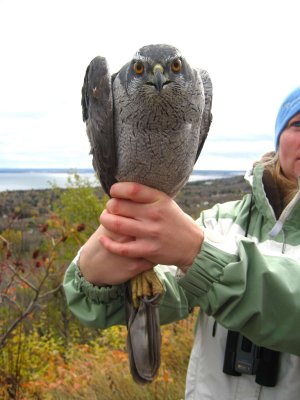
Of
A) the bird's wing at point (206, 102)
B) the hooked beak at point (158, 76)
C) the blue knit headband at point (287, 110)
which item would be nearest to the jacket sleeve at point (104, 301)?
the bird's wing at point (206, 102)

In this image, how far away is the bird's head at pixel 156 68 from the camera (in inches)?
82.8

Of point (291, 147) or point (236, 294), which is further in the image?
point (291, 147)

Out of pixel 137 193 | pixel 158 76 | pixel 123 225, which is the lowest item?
pixel 123 225

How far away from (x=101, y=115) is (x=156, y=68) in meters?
0.43

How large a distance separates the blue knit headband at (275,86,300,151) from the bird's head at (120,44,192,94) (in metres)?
1.06

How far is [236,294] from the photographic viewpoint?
1.99 metres

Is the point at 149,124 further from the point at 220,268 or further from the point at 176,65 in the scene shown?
the point at 220,268

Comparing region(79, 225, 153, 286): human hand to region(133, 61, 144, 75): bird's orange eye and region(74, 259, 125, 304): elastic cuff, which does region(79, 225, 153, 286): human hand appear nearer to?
region(74, 259, 125, 304): elastic cuff

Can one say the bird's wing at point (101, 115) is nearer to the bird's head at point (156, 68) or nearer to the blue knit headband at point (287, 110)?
the bird's head at point (156, 68)

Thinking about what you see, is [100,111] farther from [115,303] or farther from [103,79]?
[115,303]

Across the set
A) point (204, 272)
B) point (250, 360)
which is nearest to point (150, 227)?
point (204, 272)

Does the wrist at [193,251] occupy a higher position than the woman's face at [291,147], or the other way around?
the woman's face at [291,147]

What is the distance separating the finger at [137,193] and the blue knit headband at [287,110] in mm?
1266

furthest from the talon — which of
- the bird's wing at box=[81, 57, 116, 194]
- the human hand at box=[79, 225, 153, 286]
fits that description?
the bird's wing at box=[81, 57, 116, 194]
